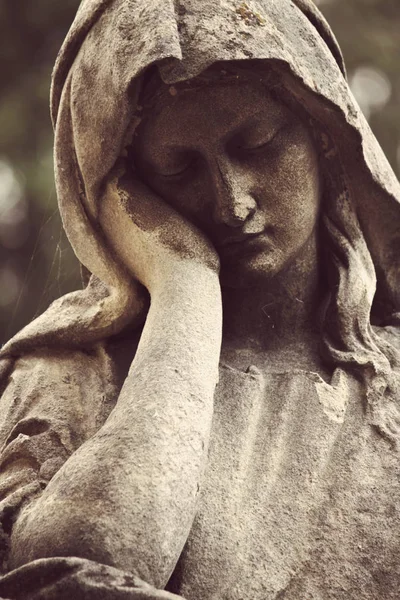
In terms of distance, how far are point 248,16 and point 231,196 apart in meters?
0.28

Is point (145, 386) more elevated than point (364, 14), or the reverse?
point (364, 14)

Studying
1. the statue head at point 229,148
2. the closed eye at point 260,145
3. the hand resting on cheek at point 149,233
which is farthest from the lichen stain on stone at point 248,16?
the hand resting on cheek at point 149,233

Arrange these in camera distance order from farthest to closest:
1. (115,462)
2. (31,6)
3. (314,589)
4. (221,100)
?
(31,6) → (221,100) → (314,589) → (115,462)

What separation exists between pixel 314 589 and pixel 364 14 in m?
3.06

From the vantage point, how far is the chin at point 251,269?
6.00 ft

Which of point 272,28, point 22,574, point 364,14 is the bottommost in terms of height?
point 22,574

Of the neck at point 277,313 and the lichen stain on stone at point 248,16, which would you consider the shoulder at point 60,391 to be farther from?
the lichen stain on stone at point 248,16

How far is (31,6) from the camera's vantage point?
400 cm

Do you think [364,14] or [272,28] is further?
[364,14]

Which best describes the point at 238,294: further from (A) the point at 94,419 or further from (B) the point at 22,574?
(B) the point at 22,574

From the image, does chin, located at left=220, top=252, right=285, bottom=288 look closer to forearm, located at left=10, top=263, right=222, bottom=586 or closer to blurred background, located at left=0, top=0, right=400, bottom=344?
forearm, located at left=10, top=263, right=222, bottom=586

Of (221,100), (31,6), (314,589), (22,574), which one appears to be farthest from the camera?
(31,6)

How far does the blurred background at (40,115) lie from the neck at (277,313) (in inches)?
51.4

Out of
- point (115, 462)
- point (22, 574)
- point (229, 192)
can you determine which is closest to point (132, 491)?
point (115, 462)
